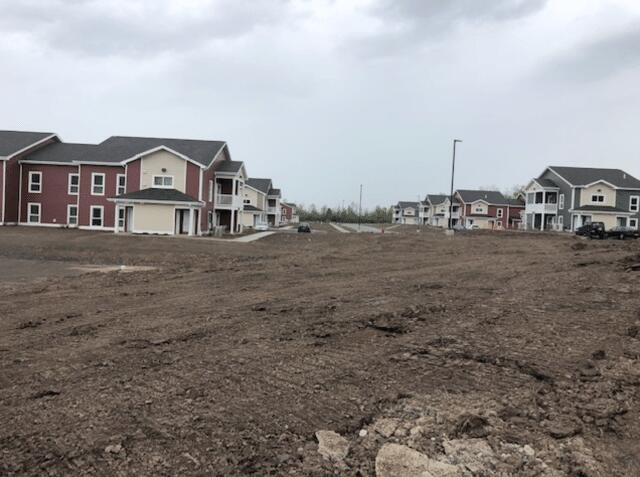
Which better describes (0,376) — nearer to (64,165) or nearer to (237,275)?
(237,275)

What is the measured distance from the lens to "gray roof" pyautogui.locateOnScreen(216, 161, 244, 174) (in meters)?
48.3

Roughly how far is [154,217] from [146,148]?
10.2 meters

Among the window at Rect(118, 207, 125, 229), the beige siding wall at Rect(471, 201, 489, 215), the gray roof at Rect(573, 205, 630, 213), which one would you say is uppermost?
the beige siding wall at Rect(471, 201, 489, 215)

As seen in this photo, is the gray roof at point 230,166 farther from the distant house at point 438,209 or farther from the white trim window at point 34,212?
the distant house at point 438,209

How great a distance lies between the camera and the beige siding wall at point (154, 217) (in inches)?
1620

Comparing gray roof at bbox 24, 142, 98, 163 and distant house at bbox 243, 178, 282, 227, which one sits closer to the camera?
gray roof at bbox 24, 142, 98, 163

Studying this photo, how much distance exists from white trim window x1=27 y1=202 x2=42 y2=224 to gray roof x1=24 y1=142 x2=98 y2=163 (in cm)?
386

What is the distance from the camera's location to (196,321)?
858 cm

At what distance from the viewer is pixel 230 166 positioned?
49.4m

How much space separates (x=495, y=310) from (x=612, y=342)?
6.80 feet

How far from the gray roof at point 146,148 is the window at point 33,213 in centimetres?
654

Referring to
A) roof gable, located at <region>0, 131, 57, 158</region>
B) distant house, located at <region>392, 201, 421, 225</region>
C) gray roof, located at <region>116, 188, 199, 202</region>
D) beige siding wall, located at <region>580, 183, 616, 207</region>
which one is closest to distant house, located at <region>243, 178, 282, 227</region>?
roof gable, located at <region>0, 131, 57, 158</region>

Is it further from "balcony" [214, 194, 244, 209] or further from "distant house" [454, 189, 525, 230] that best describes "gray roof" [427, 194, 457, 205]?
"balcony" [214, 194, 244, 209]

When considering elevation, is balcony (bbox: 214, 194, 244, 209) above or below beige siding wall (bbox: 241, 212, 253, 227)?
above
